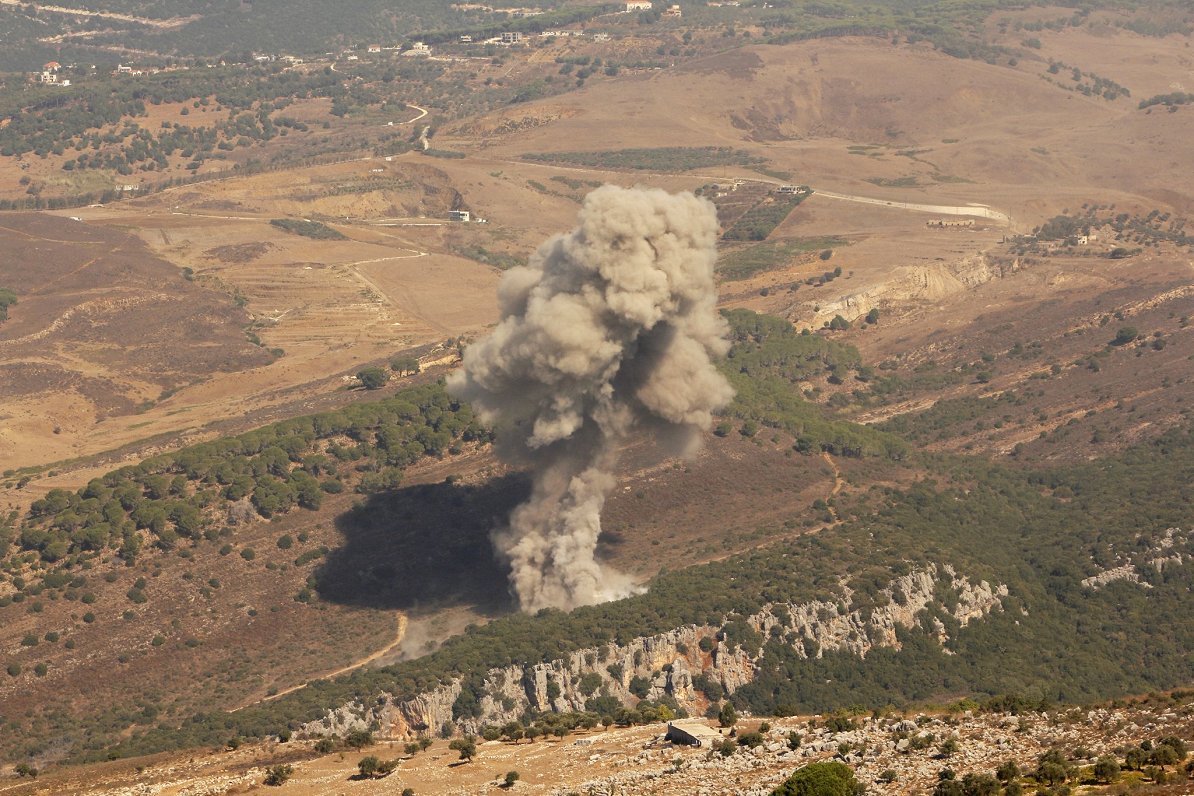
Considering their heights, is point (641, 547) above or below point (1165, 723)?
below

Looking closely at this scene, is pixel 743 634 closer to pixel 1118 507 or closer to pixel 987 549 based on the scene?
pixel 987 549

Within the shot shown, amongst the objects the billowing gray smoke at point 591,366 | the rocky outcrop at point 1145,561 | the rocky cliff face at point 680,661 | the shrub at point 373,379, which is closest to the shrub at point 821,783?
the rocky cliff face at point 680,661

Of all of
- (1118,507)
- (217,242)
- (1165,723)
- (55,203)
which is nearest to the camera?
(1165,723)

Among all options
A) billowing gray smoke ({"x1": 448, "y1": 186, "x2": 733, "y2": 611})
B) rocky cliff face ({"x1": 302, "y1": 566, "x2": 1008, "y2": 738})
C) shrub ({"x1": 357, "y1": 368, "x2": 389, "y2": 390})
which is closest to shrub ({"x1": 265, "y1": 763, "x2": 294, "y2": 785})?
rocky cliff face ({"x1": 302, "y1": 566, "x2": 1008, "y2": 738})

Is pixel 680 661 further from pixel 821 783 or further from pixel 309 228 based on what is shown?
pixel 309 228

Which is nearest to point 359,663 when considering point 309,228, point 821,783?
point 821,783

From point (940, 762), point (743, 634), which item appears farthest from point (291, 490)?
point (940, 762)
